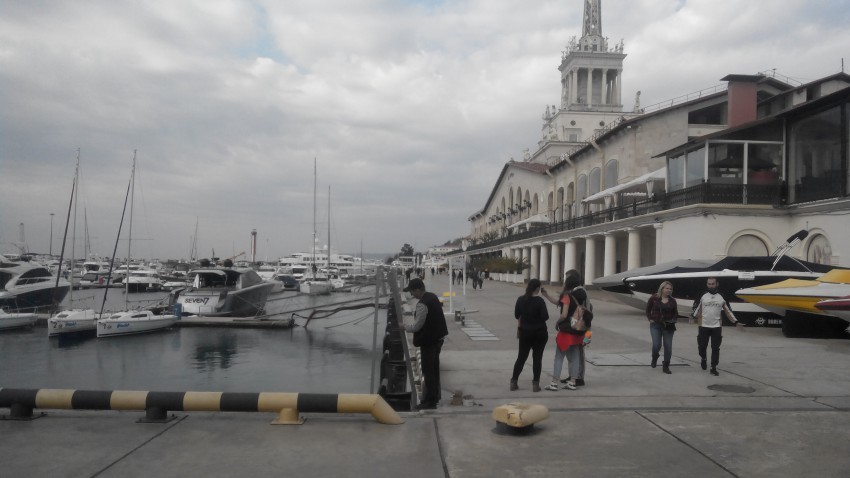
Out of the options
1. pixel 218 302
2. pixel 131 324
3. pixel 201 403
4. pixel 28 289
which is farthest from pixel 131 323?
pixel 201 403

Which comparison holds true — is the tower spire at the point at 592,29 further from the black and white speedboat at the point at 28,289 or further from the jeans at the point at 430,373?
the jeans at the point at 430,373

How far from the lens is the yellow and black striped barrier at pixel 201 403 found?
704cm

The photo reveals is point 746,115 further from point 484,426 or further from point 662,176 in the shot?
point 484,426

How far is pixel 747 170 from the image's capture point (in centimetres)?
2552

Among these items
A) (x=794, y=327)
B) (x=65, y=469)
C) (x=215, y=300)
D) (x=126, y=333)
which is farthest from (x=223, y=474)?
(x=215, y=300)

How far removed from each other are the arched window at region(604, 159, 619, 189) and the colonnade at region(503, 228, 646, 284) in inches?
161

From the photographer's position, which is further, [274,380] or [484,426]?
[274,380]

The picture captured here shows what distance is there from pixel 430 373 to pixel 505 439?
1678mm

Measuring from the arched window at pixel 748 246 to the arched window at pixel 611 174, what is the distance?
58.2 ft

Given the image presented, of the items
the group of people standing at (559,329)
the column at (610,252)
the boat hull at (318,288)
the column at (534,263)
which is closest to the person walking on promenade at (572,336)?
the group of people standing at (559,329)

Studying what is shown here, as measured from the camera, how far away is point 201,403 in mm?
7070

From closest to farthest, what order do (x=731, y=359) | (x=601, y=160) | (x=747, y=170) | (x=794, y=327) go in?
(x=731, y=359) < (x=794, y=327) < (x=747, y=170) < (x=601, y=160)

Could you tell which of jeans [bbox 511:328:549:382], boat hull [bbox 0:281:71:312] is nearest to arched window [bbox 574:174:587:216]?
boat hull [bbox 0:281:71:312]

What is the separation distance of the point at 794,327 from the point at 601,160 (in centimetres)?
3096
